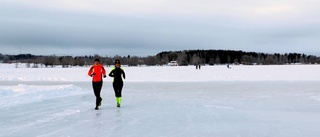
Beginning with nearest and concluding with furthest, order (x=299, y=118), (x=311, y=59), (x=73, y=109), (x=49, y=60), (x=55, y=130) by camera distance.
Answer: (x=55, y=130) < (x=299, y=118) < (x=73, y=109) < (x=49, y=60) < (x=311, y=59)

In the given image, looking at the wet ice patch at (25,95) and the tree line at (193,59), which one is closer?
the wet ice patch at (25,95)

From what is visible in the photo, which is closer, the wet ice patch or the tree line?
the wet ice patch

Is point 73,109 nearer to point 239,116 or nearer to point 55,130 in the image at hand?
point 55,130

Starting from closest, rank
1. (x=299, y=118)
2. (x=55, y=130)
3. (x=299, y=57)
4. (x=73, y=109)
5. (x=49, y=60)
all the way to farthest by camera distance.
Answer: (x=55, y=130) → (x=299, y=118) → (x=73, y=109) → (x=49, y=60) → (x=299, y=57)

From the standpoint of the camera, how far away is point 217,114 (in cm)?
740

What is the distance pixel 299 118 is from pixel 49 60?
421 ft

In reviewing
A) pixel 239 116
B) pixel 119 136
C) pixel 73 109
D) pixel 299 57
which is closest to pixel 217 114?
pixel 239 116

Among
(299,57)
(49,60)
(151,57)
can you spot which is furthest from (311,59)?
(49,60)

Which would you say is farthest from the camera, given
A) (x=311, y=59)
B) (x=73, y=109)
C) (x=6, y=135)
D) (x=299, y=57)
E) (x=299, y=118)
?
(x=299, y=57)

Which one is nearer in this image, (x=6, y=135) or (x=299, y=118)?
(x=6, y=135)

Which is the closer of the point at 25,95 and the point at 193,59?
the point at 25,95

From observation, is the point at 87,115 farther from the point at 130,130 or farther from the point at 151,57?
the point at 151,57

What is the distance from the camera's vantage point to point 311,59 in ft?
475

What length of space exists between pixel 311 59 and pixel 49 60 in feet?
362
